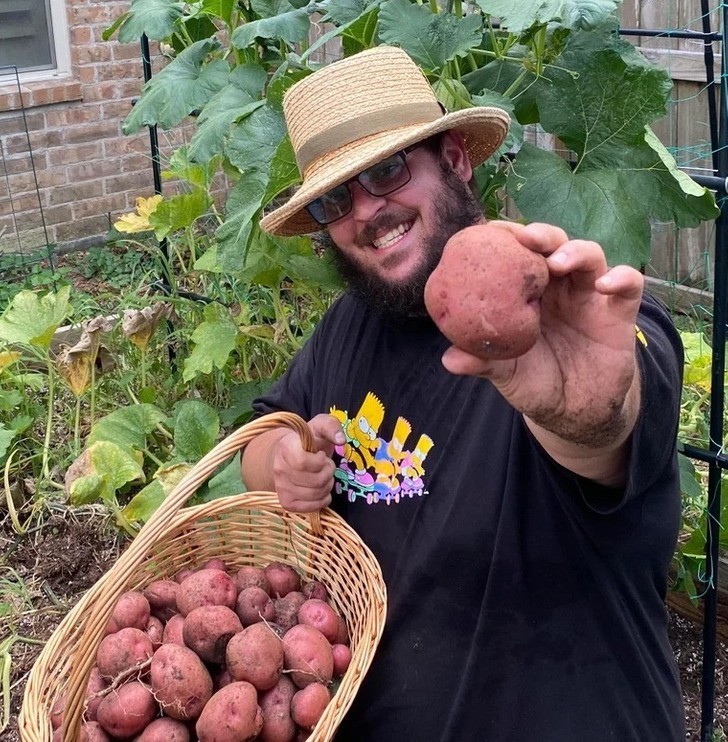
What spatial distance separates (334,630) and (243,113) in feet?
3.56

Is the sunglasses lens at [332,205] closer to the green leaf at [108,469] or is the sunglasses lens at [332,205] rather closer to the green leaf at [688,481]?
the green leaf at [688,481]

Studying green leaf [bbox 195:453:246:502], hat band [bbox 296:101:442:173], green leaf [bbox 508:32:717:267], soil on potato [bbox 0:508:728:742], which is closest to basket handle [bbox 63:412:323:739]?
hat band [bbox 296:101:442:173]

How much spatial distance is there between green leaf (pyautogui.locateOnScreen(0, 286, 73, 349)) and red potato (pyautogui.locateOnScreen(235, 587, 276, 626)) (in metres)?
1.52

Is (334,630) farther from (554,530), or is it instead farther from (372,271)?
(372,271)

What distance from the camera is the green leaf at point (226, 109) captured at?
2047mm

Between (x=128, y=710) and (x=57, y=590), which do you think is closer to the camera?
(x=128, y=710)

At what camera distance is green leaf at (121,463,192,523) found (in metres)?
2.43

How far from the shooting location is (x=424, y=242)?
4.94ft

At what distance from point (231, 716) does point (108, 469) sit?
3.86 ft

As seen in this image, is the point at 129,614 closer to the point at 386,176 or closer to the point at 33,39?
the point at 386,176

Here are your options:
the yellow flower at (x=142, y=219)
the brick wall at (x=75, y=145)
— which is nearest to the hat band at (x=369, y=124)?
the yellow flower at (x=142, y=219)

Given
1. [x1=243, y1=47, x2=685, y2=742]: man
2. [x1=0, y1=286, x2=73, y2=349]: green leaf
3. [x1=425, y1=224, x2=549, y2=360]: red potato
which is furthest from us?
[x1=0, y1=286, x2=73, y2=349]: green leaf

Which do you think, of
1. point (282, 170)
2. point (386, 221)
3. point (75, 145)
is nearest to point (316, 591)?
point (386, 221)

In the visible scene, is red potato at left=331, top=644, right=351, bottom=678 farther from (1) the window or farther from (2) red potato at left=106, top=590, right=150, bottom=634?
(1) the window
